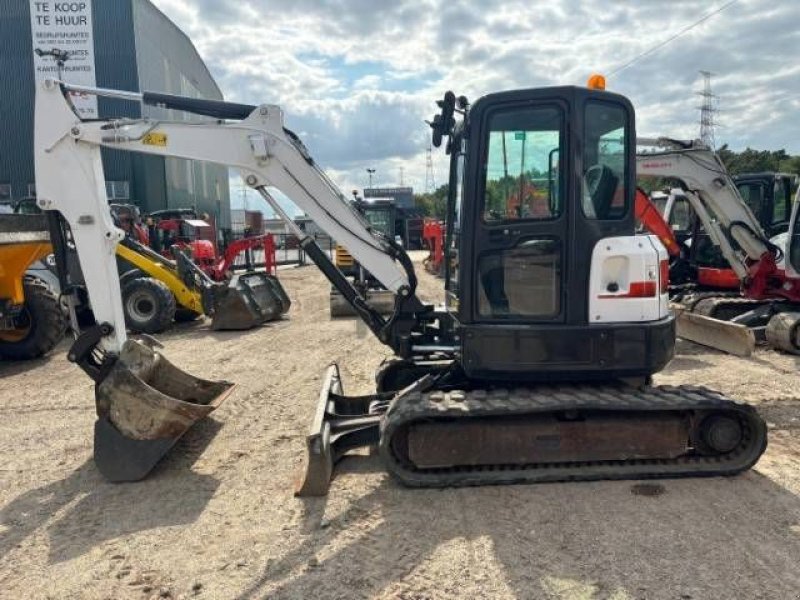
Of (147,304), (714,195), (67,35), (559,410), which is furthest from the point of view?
(67,35)

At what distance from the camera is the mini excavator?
14.3 ft

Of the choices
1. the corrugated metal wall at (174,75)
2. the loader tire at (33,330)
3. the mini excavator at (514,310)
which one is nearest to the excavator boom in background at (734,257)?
the mini excavator at (514,310)

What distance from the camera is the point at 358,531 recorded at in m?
3.79

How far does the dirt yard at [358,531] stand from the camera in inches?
127

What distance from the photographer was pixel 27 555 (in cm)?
366

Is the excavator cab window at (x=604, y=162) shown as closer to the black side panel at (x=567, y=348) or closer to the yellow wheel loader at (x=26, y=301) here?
the black side panel at (x=567, y=348)

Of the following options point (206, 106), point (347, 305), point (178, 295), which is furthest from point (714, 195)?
point (178, 295)

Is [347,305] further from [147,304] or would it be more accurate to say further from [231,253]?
[147,304]

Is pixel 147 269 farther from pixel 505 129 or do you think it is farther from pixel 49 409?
pixel 505 129

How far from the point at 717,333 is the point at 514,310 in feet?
17.9

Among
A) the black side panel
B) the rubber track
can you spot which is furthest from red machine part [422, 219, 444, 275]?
the rubber track

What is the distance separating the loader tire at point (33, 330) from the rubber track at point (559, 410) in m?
6.51

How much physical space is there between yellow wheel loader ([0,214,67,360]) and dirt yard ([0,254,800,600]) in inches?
139

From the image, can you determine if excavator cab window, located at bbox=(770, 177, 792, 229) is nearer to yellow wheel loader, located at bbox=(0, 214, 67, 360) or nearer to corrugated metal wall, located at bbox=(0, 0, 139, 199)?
yellow wheel loader, located at bbox=(0, 214, 67, 360)
